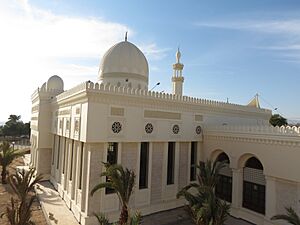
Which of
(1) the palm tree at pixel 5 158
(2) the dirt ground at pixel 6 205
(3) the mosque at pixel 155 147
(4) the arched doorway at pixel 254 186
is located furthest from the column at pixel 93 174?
(1) the palm tree at pixel 5 158

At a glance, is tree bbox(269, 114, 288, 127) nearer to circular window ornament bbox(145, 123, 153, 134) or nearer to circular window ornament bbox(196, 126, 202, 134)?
circular window ornament bbox(196, 126, 202, 134)

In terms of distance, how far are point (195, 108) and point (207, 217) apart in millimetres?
7854

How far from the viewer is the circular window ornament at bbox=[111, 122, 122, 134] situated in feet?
40.3

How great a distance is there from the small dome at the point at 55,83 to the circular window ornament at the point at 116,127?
10974 mm

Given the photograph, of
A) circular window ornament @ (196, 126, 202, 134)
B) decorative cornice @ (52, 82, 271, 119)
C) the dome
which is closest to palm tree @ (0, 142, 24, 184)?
decorative cornice @ (52, 82, 271, 119)

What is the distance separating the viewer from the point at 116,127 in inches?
488

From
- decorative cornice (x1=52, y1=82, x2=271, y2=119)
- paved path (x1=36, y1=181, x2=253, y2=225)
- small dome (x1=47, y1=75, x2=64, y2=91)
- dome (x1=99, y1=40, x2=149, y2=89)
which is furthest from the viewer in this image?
small dome (x1=47, y1=75, x2=64, y2=91)

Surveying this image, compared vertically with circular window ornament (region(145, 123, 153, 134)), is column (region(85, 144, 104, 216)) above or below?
below

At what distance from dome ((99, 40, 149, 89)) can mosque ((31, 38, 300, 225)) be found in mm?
69

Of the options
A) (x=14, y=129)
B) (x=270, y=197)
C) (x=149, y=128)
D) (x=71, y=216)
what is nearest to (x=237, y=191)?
(x=270, y=197)

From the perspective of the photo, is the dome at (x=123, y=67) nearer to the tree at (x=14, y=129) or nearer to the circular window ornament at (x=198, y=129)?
the circular window ornament at (x=198, y=129)

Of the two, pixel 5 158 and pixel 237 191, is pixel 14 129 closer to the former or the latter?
pixel 5 158

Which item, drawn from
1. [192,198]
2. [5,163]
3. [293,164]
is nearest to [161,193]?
[192,198]

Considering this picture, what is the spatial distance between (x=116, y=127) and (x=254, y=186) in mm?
7891
